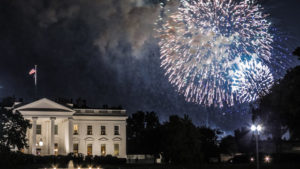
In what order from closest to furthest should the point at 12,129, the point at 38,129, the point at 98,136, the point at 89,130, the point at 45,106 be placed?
the point at 12,129, the point at 45,106, the point at 38,129, the point at 98,136, the point at 89,130

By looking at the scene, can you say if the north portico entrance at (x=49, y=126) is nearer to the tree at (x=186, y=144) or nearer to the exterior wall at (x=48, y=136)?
the exterior wall at (x=48, y=136)

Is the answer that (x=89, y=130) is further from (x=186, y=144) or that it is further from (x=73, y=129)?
(x=186, y=144)

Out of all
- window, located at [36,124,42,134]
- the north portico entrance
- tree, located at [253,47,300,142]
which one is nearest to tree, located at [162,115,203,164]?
tree, located at [253,47,300,142]

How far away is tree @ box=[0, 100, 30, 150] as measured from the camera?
44.9 meters

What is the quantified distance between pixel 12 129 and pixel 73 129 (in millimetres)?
25441

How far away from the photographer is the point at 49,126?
69.2 metres

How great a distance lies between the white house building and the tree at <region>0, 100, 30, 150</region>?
692 inches

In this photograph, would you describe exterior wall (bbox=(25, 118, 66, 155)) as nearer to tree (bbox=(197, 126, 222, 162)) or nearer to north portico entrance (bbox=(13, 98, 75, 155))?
north portico entrance (bbox=(13, 98, 75, 155))

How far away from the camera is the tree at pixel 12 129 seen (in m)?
44.9

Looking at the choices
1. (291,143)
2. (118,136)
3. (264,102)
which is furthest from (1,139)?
(291,143)

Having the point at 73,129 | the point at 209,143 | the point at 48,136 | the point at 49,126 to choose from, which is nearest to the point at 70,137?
the point at 73,129

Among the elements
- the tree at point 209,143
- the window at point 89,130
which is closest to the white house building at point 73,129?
the window at point 89,130

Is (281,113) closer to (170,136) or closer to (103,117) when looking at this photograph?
(170,136)

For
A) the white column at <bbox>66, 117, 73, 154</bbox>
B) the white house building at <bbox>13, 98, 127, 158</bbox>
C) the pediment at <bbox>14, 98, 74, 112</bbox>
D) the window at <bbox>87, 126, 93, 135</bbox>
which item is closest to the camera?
the pediment at <bbox>14, 98, 74, 112</bbox>
